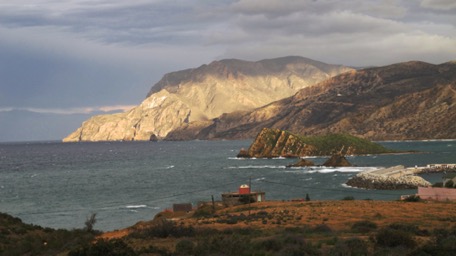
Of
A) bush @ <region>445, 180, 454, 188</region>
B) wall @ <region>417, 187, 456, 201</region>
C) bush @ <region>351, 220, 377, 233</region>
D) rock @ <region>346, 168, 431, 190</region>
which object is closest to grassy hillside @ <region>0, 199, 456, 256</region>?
bush @ <region>351, 220, 377, 233</region>

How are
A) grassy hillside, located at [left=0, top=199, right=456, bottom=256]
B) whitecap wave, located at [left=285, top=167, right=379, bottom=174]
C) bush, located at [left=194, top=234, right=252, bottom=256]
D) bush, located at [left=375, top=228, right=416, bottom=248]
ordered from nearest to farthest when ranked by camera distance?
bush, located at [left=194, top=234, right=252, bottom=256], grassy hillside, located at [left=0, top=199, right=456, bottom=256], bush, located at [left=375, top=228, right=416, bottom=248], whitecap wave, located at [left=285, top=167, right=379, bottom=174]

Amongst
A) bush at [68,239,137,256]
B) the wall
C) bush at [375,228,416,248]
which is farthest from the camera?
the wall

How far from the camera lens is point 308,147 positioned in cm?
19312

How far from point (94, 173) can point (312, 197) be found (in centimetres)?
7322

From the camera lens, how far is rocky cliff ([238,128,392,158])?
627ft

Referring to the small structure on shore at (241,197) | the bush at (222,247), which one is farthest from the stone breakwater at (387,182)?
the bush at (222,247)

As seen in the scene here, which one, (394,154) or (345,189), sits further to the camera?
(394,154)

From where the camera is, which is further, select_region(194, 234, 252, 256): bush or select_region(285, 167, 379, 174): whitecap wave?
select_region(285, 167, 379, 174): whitecap wave

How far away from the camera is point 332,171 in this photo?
124 meters

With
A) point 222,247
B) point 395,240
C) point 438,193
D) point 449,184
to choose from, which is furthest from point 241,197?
point 222,247

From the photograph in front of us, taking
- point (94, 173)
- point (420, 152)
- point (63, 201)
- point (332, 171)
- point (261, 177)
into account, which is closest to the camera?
point (63, 201)

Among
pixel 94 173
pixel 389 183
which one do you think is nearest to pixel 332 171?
pixel 389 183

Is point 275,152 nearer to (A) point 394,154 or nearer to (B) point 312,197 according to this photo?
(A) point 394,154

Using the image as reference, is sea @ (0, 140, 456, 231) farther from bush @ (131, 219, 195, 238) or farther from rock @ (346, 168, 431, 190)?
bush @ (131, 219, 195, 238)
